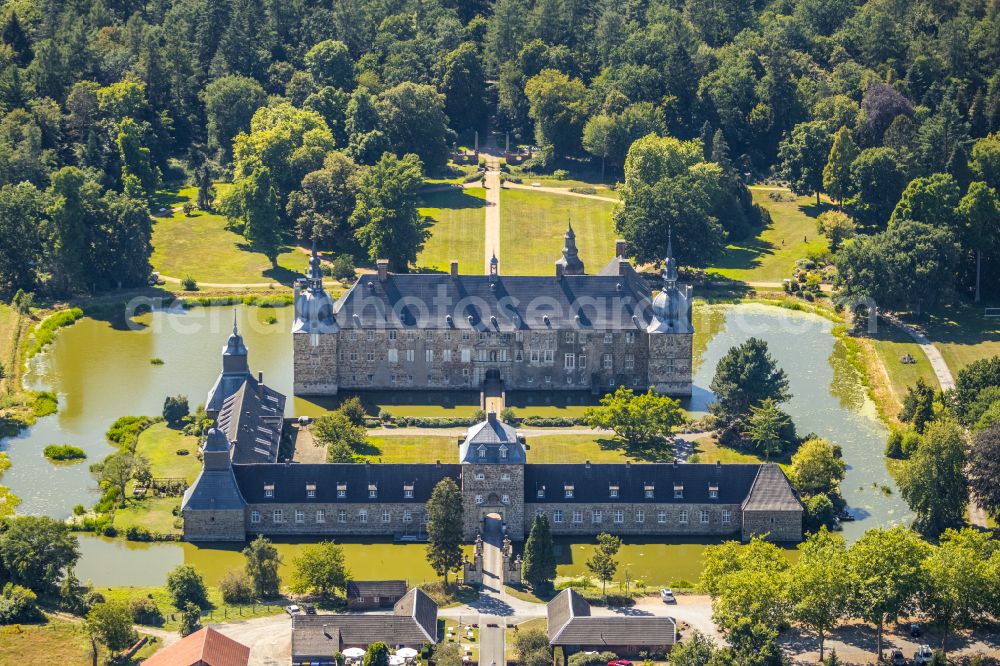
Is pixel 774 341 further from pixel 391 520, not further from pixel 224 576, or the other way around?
pixel 224 576

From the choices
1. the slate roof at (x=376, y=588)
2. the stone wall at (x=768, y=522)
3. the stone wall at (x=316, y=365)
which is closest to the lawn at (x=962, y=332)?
the stone wall at (x=768, y=522)

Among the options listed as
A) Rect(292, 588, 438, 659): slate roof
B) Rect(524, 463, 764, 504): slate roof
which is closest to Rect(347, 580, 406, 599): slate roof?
Rect(292, 588, 438, 659): slate roof

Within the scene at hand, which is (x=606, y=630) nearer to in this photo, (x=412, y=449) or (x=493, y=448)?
(x=493, y=448)

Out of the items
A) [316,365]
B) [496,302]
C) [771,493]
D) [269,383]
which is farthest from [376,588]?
[496,302]

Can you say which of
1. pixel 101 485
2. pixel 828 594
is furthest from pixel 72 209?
pixel 828 594

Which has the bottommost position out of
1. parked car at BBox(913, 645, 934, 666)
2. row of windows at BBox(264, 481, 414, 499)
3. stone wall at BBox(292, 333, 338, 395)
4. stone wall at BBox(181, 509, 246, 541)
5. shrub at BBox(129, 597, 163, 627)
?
parked car at BBox(913, 645, 934, 666)

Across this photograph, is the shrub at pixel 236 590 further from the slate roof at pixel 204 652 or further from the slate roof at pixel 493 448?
the slate roof at pixel 493 448

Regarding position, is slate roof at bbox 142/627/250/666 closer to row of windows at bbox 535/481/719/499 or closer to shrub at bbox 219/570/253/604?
shrub at bbox 219/570/253/604

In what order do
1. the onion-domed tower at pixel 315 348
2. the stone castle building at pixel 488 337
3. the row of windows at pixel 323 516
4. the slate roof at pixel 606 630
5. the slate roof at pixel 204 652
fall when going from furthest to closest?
1. the stone castle building at pixel 488 337
2. the onion-domed tower at pixel 315 348
3. the row of windows at pixel 323 516
4. the slate roof at pixel 606 630
5. the slate roof at pixel 204 652
